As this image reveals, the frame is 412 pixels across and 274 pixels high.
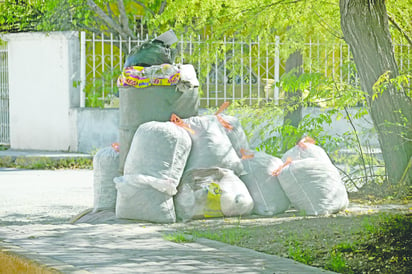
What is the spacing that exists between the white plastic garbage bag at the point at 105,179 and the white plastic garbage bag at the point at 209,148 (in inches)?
32.3

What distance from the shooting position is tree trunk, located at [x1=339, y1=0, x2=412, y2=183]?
987 centimetres

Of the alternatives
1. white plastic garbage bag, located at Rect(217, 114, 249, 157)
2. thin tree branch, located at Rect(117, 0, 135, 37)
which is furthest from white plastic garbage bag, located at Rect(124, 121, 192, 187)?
thin tree branch, located at Rect(117, 0, 135, 37)

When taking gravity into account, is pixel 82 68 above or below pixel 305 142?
above

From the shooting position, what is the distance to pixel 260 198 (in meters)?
8.46

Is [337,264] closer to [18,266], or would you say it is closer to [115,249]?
[115,249]

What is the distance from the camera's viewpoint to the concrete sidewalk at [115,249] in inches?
231

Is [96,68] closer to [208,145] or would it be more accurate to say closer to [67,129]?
[67,129]

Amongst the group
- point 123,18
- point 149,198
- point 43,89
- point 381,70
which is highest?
point 123,18

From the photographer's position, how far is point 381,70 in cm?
993

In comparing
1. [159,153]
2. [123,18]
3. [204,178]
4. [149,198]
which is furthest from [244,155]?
[123,18]

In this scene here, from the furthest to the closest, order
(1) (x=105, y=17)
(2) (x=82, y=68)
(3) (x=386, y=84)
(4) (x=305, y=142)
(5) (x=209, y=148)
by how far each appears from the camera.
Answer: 1. (1) (x=105, y=17)
2. (2) (x=82, y=68)
3. (3) (x=386, y=84)
4. (4) (x=305, y=142)
5. (5) (x=209, y=148)

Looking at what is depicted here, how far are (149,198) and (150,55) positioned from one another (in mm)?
1534

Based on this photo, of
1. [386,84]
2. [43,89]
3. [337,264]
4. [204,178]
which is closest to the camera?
[337,264]

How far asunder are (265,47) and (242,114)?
2741mm
